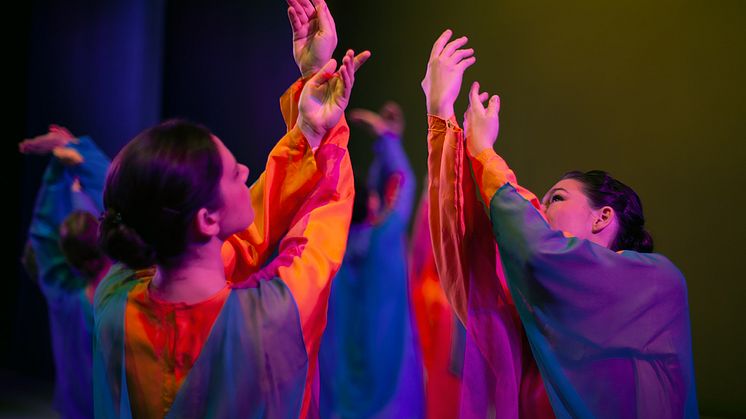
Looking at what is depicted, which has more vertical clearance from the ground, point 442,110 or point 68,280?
point 442,110

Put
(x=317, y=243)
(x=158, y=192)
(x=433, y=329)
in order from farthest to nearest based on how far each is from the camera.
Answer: (x=433, y=329) < (x=317, y=243) < (x=158, y=192)

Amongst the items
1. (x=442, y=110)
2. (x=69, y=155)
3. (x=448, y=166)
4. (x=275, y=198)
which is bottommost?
(x=69, y=155)

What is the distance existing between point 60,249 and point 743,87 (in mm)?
3239

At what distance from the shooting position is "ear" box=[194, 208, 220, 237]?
104 cm

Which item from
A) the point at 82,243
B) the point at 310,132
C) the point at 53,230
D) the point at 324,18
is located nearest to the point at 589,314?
the point at 310,132

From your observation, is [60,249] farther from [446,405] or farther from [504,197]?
[504,197]

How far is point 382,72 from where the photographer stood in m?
4.62

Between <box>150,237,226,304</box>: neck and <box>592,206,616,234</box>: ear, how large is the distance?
0.79 m

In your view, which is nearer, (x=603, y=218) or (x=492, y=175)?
(x=492, y=175)

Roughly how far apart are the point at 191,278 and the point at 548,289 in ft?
2.09

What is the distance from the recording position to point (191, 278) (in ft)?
3.49

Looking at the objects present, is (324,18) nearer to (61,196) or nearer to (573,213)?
(573,213)

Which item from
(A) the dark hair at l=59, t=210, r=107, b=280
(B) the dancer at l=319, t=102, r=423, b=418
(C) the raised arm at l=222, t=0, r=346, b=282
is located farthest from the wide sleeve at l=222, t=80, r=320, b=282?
(B) the dancer at l=319, t=102, r=423, b=418

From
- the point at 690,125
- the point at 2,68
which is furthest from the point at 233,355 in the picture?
the point at 2,68
